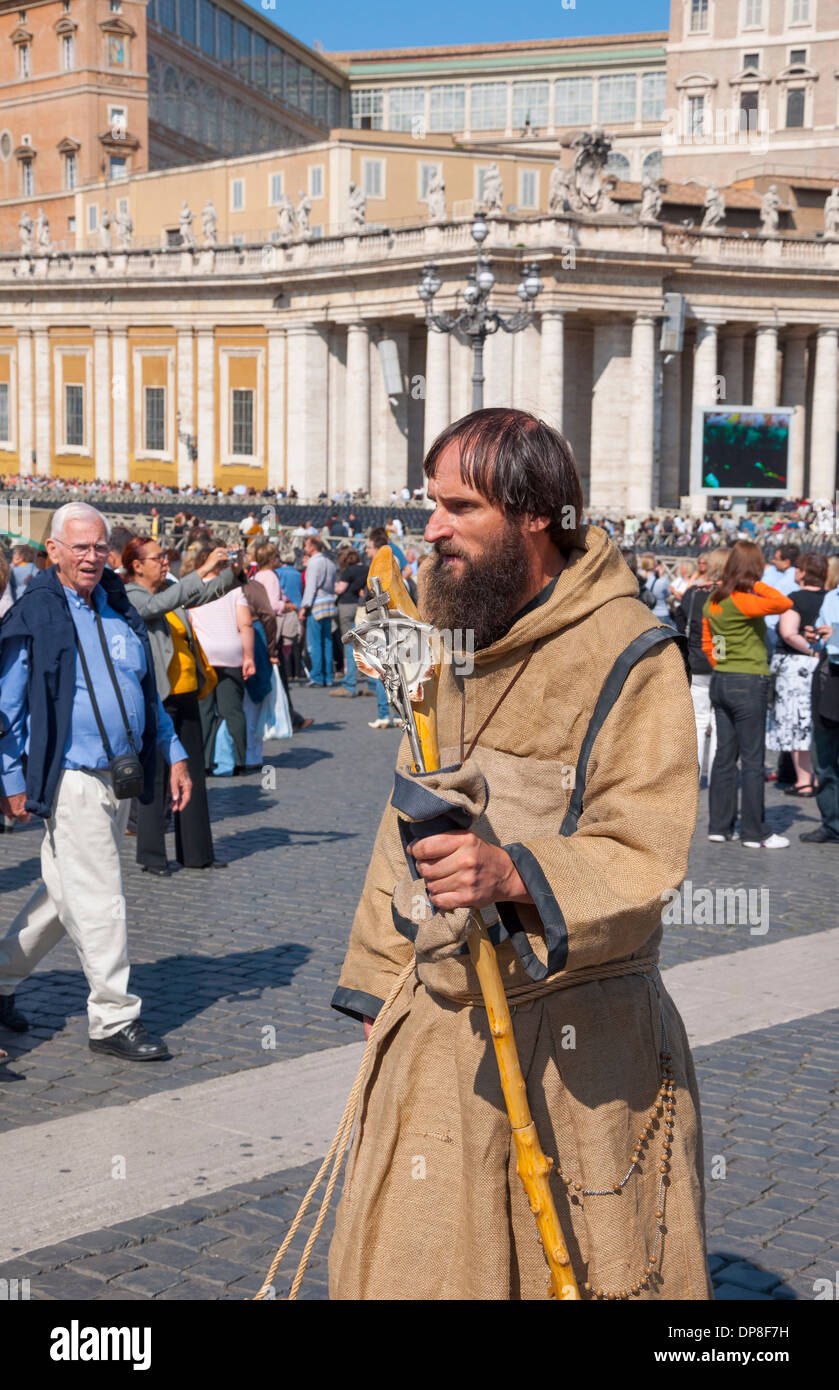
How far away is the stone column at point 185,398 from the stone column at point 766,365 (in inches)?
739

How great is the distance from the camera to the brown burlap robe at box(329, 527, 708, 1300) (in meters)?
2.50

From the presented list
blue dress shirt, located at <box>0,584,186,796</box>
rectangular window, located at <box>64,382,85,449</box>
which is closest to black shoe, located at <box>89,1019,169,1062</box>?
blue dress shirt, located at <box>0,584,186,796</box>

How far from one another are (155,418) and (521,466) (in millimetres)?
55985

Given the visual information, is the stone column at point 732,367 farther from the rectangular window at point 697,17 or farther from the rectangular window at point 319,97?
the rectangular window at point 319,97

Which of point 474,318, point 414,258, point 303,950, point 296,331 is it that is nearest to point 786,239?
point 414,258

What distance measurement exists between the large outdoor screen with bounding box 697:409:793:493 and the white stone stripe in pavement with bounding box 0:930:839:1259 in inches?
1386

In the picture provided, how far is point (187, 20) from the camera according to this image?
72750mm

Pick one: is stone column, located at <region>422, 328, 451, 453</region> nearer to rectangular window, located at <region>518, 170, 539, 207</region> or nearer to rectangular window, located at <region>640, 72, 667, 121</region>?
rectangular window, located at <region>518, 170, 539, 207</region>

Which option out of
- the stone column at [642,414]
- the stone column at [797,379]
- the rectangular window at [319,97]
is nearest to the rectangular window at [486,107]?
the rectangular window at [319,97]

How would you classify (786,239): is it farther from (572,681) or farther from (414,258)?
(572,681)

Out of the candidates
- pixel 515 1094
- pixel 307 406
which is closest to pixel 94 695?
pixel 515 1094

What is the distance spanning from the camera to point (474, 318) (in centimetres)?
2817

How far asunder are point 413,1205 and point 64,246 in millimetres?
67794

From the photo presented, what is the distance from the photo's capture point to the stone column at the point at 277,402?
174ft
